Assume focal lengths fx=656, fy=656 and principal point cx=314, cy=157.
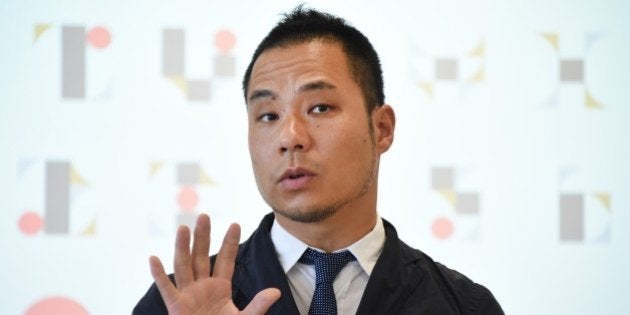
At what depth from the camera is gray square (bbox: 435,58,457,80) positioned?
1788mm

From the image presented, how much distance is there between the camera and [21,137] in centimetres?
170

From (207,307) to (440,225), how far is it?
3.15ft

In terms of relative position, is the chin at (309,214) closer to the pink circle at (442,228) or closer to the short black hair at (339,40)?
the short black hair at (339,40)

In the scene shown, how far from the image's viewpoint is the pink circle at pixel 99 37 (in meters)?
1.74

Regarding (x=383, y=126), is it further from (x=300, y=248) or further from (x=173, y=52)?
(x=173, y=52)

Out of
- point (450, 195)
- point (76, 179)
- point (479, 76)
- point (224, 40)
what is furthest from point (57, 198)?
point (479, 76)

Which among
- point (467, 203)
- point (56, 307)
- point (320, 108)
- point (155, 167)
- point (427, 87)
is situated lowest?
point (56, 307)

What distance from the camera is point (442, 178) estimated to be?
177 cm

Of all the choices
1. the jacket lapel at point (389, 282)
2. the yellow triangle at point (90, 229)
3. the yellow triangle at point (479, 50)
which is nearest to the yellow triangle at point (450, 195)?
the yellow triangle at point (479, 50)

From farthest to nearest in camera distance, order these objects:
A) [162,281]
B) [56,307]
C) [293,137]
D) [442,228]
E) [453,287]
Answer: [442,228], [56,307], [453,287], [293,137], [162,281]

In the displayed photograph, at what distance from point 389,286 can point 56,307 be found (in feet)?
3.18

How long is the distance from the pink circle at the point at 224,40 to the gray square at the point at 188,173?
12.7 inches

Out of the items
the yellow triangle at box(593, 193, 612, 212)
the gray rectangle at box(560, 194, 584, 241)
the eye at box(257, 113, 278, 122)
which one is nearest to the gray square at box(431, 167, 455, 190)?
the gray rectangle at box(560, 194, 584, 241)

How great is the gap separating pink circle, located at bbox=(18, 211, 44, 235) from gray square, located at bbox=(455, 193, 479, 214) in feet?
3.59
